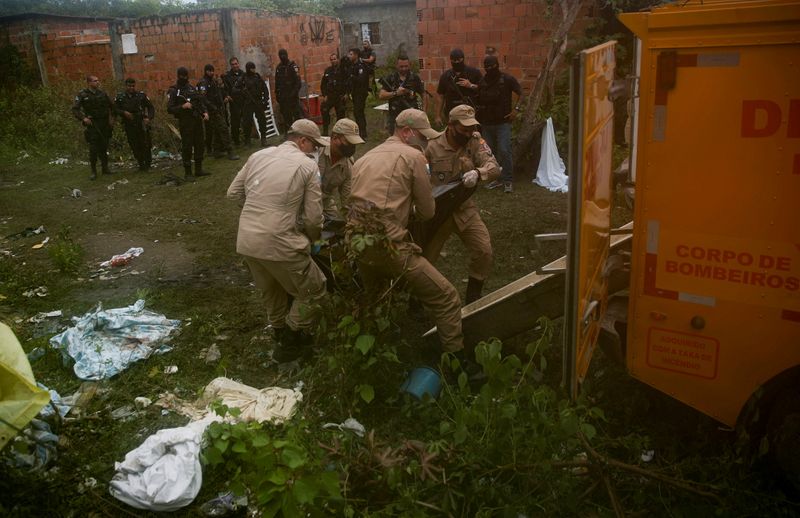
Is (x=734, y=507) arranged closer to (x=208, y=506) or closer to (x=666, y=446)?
(x=666, y=446)

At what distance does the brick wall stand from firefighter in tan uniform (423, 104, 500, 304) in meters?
6.20

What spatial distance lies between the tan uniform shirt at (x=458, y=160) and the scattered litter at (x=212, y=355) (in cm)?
209

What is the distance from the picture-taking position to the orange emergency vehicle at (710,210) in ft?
8.44

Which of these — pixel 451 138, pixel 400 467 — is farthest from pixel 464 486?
pixel 451 138

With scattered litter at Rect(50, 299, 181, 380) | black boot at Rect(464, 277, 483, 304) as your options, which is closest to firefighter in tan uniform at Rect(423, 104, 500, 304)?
black boot at Rect(464, 277, 483, 304)

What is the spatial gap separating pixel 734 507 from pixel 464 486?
1.16m

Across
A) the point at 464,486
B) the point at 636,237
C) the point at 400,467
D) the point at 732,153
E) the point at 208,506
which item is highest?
the point at 732,153

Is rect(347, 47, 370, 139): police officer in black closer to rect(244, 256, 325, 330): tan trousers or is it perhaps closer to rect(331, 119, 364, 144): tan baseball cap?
rect(331, 119, 364, 144): tan baseball cap

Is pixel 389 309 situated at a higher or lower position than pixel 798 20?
lower

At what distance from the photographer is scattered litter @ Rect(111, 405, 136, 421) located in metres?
4.12

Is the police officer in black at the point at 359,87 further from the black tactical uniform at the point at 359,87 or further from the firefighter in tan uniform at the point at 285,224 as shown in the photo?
the firefighter in tan uniform at the point at 285,224

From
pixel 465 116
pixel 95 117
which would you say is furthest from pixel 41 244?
pixel 465 116

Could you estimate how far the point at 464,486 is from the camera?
299cm

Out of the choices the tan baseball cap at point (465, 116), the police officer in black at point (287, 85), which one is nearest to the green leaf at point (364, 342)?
the tan baseball cap at point (465, 116)
